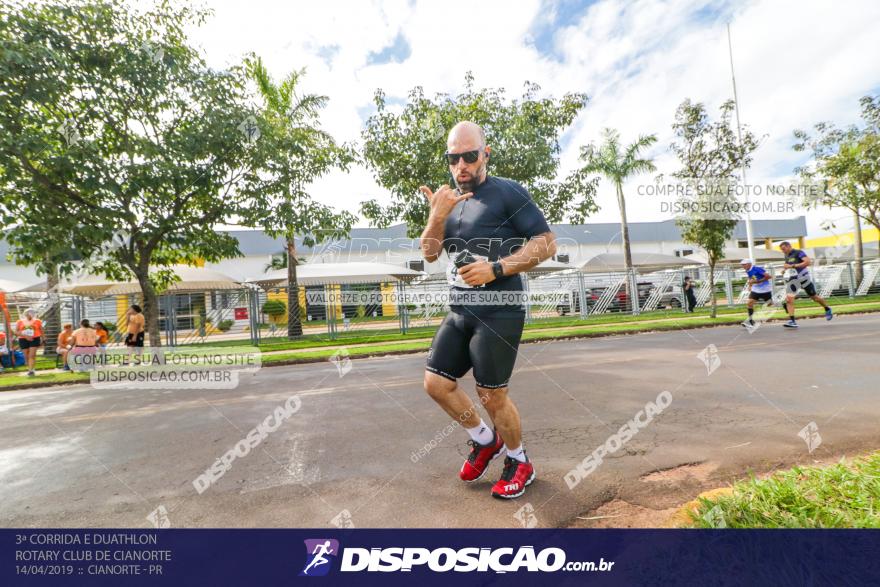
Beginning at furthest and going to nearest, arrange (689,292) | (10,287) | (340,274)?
(689,292), (340,274), (10,287)

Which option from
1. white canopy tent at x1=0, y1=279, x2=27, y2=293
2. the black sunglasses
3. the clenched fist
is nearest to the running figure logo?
the clenched fist

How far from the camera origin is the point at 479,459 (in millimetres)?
2674

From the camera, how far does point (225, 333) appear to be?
1548 cm

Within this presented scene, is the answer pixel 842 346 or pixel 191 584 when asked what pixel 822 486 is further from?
pixel 842 346

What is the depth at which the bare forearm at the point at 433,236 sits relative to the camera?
8.50 feet

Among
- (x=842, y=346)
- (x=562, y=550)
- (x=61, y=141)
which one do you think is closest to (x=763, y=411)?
(x=562, y=550)

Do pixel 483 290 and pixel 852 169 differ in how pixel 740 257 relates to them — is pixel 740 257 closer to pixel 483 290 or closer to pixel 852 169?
pixel 852 169

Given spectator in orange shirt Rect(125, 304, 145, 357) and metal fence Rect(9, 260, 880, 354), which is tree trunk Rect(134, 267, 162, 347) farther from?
metal fence Rect(9, 260, 880, 354)

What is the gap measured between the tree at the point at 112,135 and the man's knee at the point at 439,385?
8.36 metres

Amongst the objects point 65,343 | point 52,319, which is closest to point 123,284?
point 52,319

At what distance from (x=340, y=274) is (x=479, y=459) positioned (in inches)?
632

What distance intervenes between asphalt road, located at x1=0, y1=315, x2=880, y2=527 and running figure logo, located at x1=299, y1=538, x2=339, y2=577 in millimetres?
195

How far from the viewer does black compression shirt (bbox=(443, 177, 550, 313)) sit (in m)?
2.49

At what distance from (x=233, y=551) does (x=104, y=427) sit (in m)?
3.55
